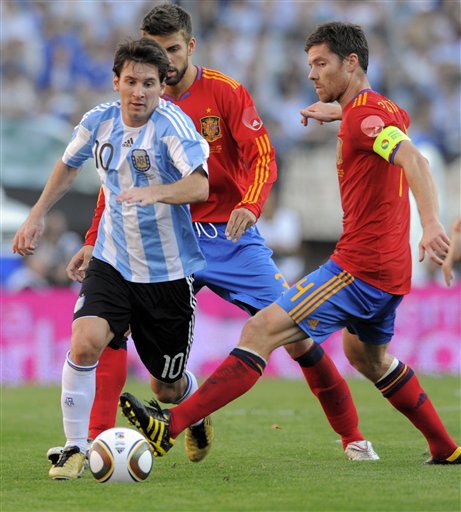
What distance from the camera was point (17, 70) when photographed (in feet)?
60.2

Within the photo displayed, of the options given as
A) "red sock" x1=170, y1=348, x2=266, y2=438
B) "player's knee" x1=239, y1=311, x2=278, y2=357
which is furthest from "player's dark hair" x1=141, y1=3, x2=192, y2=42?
"red sock" x1=170, y1=348, x2=266, y2=438

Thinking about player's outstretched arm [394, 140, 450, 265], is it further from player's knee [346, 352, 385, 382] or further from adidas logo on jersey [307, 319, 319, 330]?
player's knee [346, 352, 385, 382]

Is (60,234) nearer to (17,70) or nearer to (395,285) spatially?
(17,70)

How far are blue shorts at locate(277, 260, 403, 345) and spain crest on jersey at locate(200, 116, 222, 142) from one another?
128 cm

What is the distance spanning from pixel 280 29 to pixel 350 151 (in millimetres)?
14327

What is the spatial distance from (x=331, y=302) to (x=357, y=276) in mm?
215

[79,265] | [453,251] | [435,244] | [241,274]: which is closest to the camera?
[453,251]

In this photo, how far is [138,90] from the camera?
242 inches

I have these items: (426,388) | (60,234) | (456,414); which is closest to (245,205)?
(456,414)

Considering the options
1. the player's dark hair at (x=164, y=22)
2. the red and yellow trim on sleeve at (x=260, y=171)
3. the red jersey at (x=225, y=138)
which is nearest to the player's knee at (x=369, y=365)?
the red and yellow trim on sleeve at (x=260, y=171)

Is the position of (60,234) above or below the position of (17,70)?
below

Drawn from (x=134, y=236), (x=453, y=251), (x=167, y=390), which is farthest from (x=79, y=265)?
(x=453, y=251)

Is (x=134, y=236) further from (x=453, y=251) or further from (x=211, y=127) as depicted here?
(x=453, y=251)

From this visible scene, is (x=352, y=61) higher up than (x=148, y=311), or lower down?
higher up
